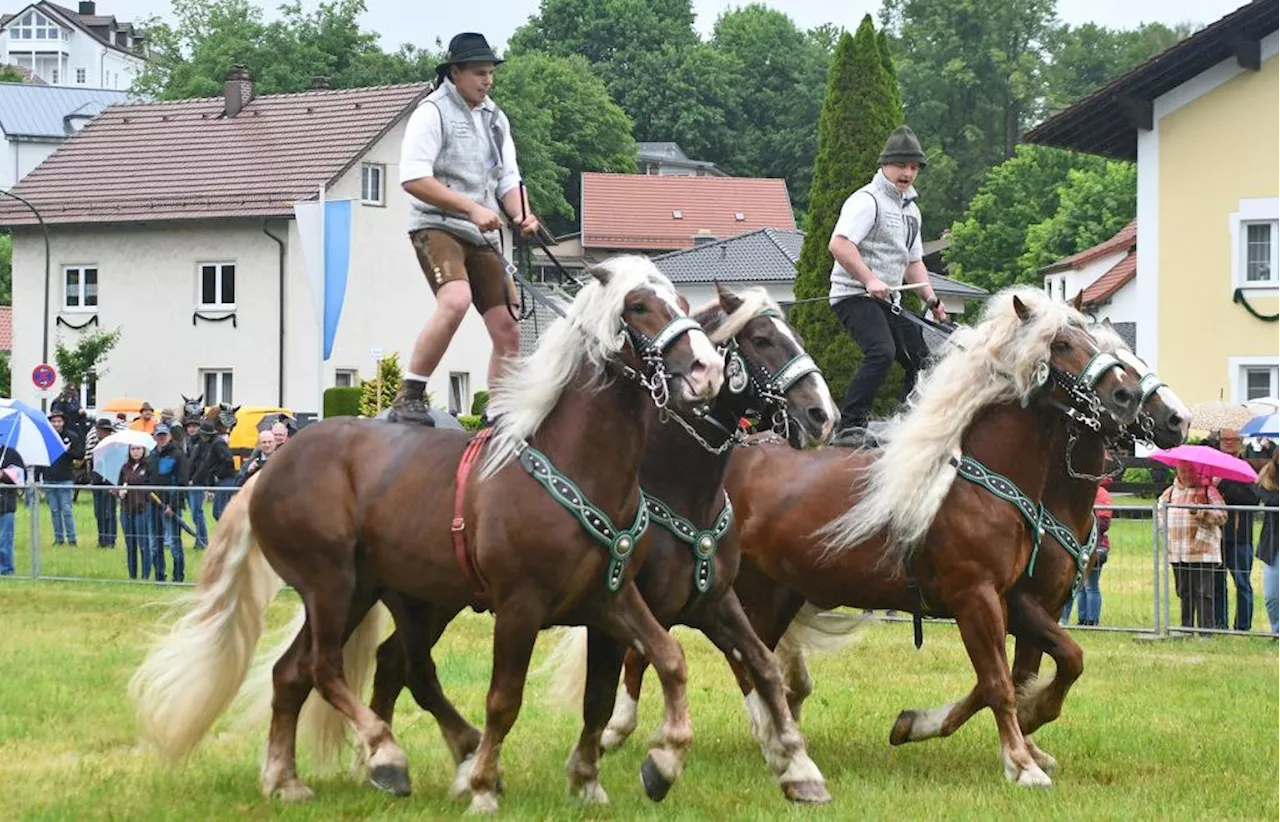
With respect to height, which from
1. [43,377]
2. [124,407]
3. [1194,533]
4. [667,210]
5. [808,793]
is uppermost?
[667,210]

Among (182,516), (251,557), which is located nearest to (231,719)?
(251,557)

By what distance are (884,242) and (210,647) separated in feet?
14.3

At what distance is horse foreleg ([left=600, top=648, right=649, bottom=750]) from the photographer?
1006 cm

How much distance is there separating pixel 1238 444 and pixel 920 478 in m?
8.72

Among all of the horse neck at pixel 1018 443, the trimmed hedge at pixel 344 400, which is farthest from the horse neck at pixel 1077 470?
the trimmed hedge at pixel 344 400

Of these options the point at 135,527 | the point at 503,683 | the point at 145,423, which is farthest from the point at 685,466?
the point at 145,423

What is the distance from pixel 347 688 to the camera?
8.52m

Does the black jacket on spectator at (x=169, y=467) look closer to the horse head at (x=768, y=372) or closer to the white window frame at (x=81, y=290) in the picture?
the horse head at (x=768, y=372)

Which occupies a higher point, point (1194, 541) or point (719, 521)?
point (719, 521)

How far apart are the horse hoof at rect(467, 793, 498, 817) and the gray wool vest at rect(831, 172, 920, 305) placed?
402cm

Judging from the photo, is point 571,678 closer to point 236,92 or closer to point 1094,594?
point 1094,594

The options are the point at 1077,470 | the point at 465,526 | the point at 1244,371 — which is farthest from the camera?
the point at 1244,371

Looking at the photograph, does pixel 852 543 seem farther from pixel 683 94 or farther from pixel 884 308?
pixel 683 94

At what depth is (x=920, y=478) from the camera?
9.24m
